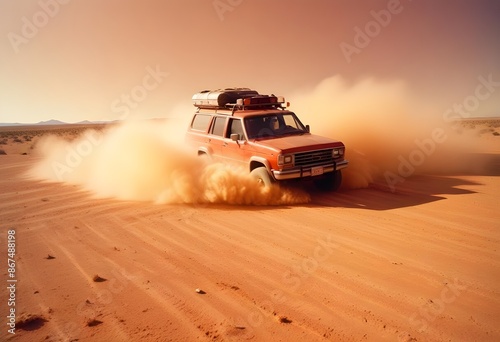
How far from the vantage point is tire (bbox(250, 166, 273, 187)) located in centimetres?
776

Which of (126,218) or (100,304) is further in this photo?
(126,218)

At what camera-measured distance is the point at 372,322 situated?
3180mm

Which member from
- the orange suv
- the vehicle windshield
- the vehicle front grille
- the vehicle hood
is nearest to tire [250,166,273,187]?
the orange suv

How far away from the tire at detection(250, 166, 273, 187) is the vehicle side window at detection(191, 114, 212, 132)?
2527 mm

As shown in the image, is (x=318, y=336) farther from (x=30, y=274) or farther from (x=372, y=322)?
(x=30, y=274)

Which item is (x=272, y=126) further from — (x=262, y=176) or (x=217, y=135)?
(x=262, y=176)

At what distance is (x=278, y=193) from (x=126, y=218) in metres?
3.20

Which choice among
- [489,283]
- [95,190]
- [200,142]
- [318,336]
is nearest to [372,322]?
[318,336]

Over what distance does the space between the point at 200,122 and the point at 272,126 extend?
94.8 inches

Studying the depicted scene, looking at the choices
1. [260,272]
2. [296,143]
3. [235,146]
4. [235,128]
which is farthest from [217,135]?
[260,272]

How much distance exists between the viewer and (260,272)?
14.0ft

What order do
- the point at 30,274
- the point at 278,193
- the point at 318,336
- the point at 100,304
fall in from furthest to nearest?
the point at 278,193
the point at 30,274
the point at 100,304
the point at 318,336

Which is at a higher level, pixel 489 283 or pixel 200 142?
pixel 200 142

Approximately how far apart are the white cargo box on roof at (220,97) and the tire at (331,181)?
10.9ft
